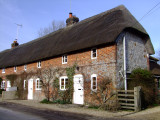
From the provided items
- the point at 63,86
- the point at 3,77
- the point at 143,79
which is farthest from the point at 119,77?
the point at 3,77

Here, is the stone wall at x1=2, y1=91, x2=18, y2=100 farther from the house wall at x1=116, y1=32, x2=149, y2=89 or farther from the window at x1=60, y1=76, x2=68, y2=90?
the house wall at x1=116, y1=32, x2=149, y2=89

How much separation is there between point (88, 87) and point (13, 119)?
21.8ft

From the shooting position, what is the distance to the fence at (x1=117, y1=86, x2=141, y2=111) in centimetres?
1103

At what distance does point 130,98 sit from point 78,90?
4.70 meters

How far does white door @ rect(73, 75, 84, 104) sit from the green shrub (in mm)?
3973

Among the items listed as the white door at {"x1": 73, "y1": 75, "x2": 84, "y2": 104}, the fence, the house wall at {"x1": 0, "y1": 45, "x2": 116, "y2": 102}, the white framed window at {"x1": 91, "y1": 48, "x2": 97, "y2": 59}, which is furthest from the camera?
the white door at {"x1": 73, "y1": 75, "x2": 84, "y2": 104}

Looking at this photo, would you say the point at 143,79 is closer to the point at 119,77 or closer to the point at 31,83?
the point at 119,77

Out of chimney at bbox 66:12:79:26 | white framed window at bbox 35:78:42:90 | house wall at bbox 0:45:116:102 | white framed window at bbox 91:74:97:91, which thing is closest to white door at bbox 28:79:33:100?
white framed window at bbox 35:78:42:90

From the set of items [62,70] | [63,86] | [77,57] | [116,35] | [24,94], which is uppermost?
[116,35]

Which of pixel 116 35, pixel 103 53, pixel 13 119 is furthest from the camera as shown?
pixel 103 53

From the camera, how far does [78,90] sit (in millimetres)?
14828

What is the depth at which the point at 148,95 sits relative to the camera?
12.6m

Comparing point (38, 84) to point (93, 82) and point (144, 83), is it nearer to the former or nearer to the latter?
point (93, 82)

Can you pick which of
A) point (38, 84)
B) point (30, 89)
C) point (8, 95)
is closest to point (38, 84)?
point (38, 84)
